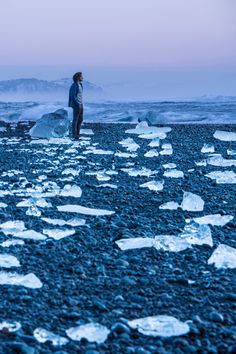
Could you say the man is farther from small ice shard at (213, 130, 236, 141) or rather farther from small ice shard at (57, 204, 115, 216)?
small ice shard at (57, 204, 115, 216)

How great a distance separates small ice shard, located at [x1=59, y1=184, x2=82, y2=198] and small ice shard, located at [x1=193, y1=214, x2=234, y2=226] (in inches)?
58.3

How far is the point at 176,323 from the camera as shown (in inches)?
104

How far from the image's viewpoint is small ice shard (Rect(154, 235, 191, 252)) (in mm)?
3812

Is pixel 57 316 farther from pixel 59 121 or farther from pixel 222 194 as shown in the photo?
pixel 59 121

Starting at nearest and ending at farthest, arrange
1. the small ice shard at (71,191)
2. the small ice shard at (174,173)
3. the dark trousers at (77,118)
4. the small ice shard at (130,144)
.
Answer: the small ice shard at (71,191)
the small ice shard at (174,173)
the small ice shard at (130,144)
the dark trousers at (77,118)

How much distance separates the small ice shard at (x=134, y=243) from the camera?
3848 mm

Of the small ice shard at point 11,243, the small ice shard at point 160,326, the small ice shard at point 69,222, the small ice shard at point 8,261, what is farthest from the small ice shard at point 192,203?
the small ice shard at point 160,326

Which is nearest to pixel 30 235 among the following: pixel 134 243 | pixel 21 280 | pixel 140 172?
pixel 134 243

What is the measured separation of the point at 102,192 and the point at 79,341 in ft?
11.3

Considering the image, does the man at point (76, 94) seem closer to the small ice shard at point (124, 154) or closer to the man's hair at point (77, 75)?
the man's hair at point (77, 75)

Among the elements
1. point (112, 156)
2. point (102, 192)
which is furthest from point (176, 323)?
point (112, 156)

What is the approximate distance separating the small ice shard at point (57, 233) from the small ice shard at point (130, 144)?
5.71 meters

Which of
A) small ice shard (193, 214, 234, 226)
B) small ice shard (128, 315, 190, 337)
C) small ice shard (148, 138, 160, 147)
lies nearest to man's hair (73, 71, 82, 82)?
small ice shard (148, 138, 160, 147)

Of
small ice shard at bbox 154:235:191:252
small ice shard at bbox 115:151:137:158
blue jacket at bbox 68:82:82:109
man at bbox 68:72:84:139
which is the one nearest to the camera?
small ice shard at bbox 154:235:191:252
